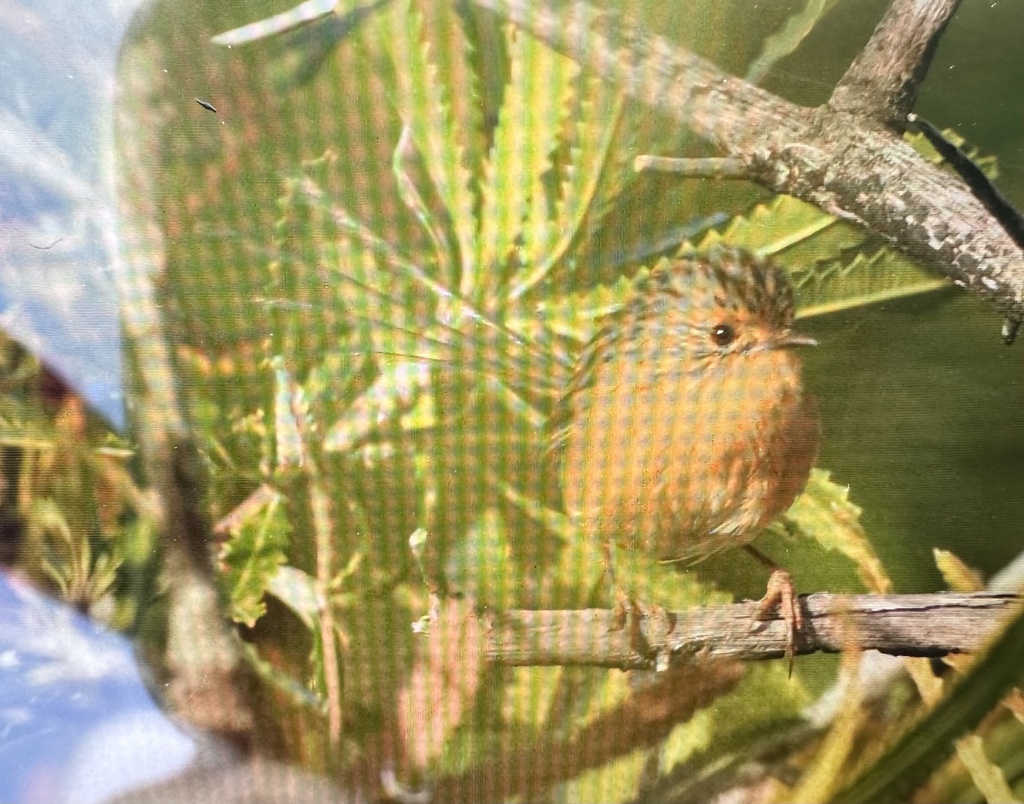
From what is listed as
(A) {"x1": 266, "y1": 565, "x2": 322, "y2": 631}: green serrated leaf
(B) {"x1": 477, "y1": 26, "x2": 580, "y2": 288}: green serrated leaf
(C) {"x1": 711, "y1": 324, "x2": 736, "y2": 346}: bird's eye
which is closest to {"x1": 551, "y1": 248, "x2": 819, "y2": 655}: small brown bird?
(C) {"x1": 711, "y1": 324, "x2": 736, "y2": 346}: bird's eye

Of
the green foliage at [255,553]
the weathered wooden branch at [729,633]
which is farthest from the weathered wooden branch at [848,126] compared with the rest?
the green foliage at [255,553]

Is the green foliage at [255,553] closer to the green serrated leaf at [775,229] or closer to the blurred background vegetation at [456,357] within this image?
the blurred background vegetation at [456,357]

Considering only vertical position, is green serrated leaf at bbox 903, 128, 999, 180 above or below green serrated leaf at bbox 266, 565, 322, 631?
above

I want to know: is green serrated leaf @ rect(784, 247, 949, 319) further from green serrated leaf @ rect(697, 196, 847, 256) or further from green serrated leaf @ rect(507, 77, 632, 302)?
green serrated leaf @ rect(507, 77, 632, 302)

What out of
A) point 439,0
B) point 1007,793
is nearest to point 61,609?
point 439,0

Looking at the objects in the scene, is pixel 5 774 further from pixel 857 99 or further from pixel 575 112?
pixel 857 99

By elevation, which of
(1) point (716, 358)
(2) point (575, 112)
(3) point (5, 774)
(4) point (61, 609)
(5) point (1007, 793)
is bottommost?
(3) point (5, 774)

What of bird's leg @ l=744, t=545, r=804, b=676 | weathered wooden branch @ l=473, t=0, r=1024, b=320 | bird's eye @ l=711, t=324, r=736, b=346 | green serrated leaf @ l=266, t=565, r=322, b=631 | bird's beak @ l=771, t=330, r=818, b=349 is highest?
weathered wooden branch @ l=473, t=0, r=1024, b=320
